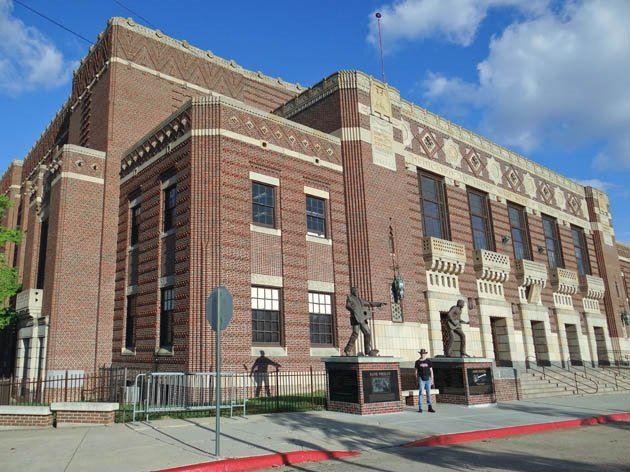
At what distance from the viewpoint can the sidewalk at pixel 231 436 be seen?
8562 millimetres

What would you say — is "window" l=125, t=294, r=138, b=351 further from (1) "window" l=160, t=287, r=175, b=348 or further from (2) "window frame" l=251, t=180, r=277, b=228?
(2) "window frame" l=251, t=180, r=277, b=228

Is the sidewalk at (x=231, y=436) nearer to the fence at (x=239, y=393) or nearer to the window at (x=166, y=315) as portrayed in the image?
the fence at (x=239, y=393)

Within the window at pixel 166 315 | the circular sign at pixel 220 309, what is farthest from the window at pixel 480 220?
the circular sign at pixel 220 309

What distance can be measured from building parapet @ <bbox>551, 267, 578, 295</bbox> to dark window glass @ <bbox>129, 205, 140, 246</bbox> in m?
24.6

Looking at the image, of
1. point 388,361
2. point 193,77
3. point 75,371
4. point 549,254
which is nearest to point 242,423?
point 388,361

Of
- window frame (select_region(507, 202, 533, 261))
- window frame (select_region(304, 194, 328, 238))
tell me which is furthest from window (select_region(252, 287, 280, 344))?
window frame (select_region(507, 202, 533, 261))

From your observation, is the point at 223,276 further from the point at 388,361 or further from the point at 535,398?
the point at 535,398

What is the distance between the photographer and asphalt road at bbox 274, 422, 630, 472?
8.39 m

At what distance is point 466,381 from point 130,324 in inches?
541

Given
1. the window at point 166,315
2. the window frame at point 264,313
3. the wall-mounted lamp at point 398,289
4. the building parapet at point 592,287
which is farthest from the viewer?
the building parapet at point 592,287

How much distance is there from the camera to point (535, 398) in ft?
67.8

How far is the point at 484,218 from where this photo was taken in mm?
30266

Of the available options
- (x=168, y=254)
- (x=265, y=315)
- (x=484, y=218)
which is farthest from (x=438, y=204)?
(x=168, y=254)

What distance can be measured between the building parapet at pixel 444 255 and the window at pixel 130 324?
43.3ft
